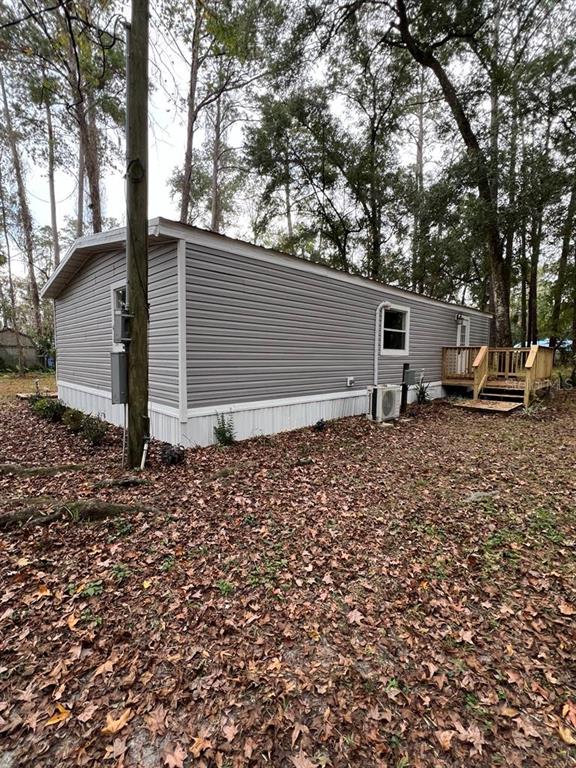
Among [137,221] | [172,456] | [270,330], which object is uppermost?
[137,221]

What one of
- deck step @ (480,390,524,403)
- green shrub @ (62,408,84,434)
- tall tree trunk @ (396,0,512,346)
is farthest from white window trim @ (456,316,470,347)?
green shrub @ (62,408,84,434)

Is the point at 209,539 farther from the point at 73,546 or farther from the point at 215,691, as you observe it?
the point at 215,691

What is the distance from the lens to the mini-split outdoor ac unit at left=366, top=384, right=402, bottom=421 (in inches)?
308

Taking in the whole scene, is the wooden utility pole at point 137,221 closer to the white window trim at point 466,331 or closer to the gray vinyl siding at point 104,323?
the gray vinyl siding at point 104,323

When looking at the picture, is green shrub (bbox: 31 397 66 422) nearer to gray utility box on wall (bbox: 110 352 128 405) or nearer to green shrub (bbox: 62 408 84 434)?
green shrub (bbox: 62 408 84 434)

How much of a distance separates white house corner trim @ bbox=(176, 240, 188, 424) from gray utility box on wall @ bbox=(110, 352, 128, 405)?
3.28ft

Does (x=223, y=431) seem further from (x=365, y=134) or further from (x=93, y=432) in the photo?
(x=365, y=134)

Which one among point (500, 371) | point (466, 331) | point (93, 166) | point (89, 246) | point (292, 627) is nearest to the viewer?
point (292, 627)

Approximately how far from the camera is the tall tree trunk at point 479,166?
1038 cm

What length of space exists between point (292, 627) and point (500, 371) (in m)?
10.5

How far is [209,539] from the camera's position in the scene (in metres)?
3.07

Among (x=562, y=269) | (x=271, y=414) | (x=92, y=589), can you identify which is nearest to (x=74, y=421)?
(x=271, y=414)

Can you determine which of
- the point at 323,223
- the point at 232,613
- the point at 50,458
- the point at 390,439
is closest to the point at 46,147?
the point at 323,223

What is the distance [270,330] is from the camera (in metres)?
6.43
